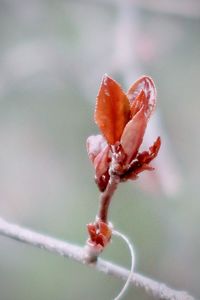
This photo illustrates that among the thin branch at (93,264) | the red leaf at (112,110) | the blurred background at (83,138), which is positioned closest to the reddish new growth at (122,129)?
the red leaf at (112,110)

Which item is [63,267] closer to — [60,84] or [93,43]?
[60,84]

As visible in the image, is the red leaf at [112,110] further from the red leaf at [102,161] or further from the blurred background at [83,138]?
the blurred background at [83,138]

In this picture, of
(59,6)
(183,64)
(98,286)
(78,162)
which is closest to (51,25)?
(59,6)

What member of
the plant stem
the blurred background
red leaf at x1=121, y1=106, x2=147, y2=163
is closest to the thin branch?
the plant stem

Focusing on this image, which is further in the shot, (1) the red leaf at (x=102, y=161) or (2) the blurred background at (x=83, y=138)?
(2) the blurred background at (x=83, y=138)

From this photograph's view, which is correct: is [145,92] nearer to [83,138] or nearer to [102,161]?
[102,161]

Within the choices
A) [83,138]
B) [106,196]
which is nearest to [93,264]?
[106,196]

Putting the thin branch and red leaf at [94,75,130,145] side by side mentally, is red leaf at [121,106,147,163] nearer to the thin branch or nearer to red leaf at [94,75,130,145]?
red leaf at [94,75,130,145]

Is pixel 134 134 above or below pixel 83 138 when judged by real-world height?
above
